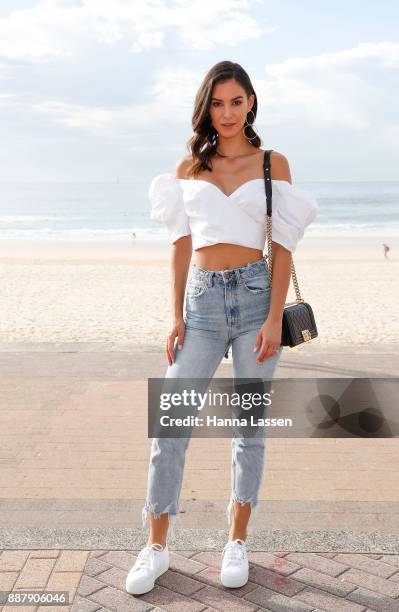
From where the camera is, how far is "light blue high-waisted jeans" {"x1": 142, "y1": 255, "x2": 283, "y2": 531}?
304cm

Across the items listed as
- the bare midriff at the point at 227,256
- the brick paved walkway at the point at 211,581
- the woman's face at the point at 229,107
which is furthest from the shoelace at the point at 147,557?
the woman's face at the point at 229,107

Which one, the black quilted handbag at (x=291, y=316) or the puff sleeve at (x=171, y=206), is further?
the puff sleeve at (x=171, y=206)

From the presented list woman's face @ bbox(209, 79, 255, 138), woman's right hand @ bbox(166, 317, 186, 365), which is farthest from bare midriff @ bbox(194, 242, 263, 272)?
woman's face @ bbox(209, 79, 255, 138)

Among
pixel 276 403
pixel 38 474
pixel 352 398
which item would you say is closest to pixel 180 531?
pixel 38 474

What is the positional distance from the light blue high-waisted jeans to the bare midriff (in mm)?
29

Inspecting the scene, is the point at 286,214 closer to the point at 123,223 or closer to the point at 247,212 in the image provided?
the point at 247,212

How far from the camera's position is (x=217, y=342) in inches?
122

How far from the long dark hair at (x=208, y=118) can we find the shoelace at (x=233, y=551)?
1.60 meters

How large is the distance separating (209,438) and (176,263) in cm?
220

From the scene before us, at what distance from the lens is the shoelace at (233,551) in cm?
316

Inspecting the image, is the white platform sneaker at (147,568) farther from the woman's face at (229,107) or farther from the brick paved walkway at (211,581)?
the woman's face at (229,107)

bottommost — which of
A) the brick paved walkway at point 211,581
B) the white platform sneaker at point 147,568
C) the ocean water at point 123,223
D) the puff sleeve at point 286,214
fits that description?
the brick paved walkway at point 211,581

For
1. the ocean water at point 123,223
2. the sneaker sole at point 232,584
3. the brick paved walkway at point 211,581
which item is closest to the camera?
the brick paved walkway at point 211,581

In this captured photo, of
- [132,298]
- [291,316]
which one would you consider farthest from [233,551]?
[132,298]
